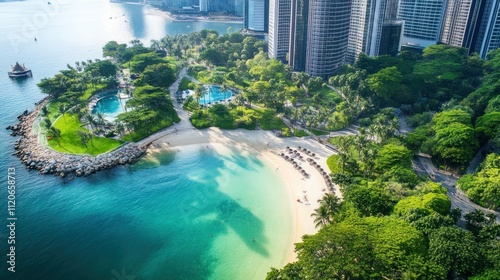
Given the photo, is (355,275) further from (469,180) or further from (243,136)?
(243,136)

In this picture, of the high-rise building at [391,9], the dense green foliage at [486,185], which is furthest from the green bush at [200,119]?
the high-rise building at [391,9]

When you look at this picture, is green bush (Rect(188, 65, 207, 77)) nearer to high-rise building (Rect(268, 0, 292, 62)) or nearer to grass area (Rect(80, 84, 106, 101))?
high-rise building (Rect(268, 0, 292, 62))

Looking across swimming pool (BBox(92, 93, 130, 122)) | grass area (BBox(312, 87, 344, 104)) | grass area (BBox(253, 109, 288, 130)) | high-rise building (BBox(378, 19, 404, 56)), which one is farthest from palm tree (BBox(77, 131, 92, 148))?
high-rise building (BBox(378, 19, 404, 56))

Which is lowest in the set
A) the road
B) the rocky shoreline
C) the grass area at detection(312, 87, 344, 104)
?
the road

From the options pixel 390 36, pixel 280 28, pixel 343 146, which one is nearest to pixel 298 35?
pixel 280 28

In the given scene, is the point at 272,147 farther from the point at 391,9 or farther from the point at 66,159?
the point at 391,9

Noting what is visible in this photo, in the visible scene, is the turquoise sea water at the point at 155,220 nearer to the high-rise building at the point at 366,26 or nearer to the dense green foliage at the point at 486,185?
the dense green foliage at the point at 486,185
